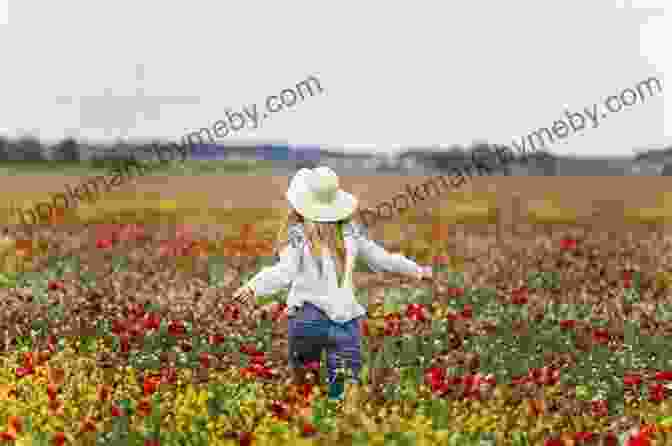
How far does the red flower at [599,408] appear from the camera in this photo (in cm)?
617

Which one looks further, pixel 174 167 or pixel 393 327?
pixel 174 167

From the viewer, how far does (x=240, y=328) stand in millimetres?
8266

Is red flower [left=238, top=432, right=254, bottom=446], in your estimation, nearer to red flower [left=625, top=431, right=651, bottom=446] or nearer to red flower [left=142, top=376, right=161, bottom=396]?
red flower [left=142, top=376, right=161, bottom=396]

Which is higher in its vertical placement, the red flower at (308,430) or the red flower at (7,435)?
the red flower at (308,430)

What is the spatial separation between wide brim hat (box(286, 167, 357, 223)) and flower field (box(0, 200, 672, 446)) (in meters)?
1.02

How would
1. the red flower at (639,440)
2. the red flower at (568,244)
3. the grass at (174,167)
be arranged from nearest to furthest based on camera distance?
1. the red flower at (639,440)
2. the red flower at (568,244)
3. the grass at (174,167)

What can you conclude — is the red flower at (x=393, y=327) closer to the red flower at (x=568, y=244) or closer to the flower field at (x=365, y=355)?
the flower field at (x=365, y=355)

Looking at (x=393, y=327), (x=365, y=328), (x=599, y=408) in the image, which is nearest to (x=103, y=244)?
(x=365, y=328)

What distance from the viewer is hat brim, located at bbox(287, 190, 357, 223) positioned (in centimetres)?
599

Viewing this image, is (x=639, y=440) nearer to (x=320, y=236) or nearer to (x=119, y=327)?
(x=320, y=236)

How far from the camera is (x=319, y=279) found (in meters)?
6.19

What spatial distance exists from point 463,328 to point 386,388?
274 cm

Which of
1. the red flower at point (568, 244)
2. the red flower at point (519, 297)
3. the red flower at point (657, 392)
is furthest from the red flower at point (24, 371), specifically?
the red flower at point (568, 244)

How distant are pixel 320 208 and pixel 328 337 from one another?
0.88 m
